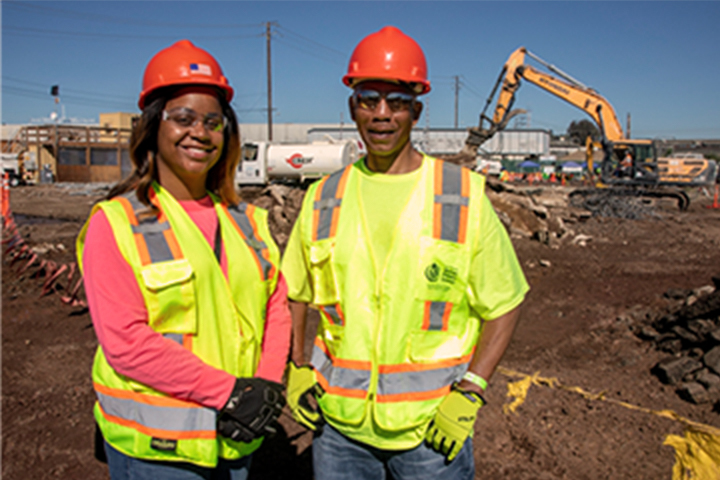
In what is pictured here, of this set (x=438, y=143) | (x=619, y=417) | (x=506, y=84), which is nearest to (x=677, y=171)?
(x=506, y=84)

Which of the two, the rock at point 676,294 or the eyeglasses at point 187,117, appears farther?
the rock at point 676,294

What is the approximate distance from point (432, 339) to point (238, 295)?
2.46 ft

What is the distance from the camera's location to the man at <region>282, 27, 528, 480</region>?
202 cm

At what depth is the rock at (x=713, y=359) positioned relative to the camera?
489 centimetres

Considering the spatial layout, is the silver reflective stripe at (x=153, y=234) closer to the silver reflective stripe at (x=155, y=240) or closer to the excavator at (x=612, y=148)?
the silver reflective stripe at (x=155, y=240)

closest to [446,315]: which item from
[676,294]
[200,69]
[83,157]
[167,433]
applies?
[167,433]

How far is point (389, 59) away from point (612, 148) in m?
22.8

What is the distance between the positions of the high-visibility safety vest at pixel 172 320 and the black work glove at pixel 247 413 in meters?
0.05

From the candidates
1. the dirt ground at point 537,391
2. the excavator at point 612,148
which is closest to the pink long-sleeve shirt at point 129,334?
the dirt ground at point 537,391

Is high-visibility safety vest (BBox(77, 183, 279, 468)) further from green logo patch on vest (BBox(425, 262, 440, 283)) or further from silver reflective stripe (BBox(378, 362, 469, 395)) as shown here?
green logo patch on vest (BBox(425, 262, 440, 283))

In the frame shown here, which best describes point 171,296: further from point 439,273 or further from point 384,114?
point 384,114

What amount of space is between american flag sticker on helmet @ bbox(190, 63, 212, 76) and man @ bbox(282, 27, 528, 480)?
569mm

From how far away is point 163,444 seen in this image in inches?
71.3

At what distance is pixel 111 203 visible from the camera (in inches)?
71.1
